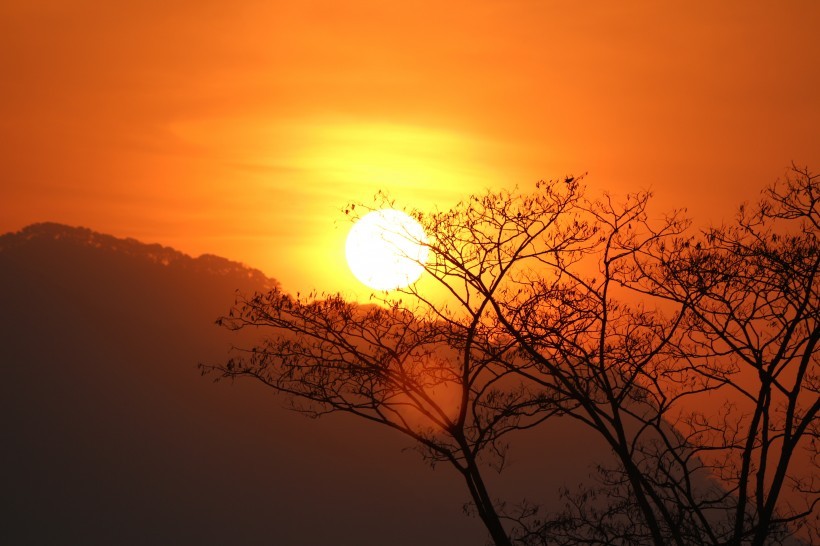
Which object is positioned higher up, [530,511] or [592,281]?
[592,281]

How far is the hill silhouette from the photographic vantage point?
138 meters

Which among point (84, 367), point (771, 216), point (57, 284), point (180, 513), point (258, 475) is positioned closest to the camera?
point (771, 216)

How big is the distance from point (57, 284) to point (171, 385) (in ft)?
116

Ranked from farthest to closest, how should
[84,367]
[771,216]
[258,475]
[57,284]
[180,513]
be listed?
[57,284] < [84,367] < [258,475] < [180,513] < [771,216]

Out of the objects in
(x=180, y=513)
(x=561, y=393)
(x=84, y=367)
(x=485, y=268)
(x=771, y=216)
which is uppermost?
(x=84, y=367)

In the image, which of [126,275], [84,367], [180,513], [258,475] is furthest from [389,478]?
[126,275]

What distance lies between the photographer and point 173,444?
154 metres

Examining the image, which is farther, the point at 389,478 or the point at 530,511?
the point at 389,478

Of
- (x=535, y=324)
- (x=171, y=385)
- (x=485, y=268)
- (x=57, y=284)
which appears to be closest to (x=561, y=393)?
(x=535, y=324)

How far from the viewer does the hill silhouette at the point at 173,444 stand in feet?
451

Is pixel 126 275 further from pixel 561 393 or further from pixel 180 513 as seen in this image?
pixel 561 393

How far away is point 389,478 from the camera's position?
516 feet

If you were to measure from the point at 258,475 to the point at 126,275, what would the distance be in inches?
2460

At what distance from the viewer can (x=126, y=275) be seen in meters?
196
